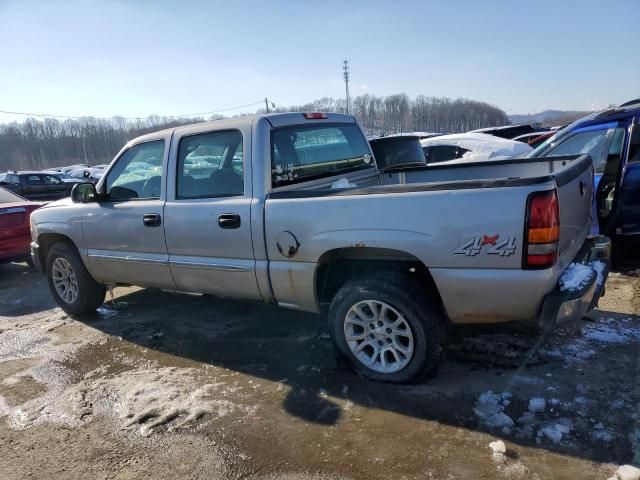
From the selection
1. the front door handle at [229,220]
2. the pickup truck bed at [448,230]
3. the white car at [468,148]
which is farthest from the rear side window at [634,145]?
the white car at [468,148]

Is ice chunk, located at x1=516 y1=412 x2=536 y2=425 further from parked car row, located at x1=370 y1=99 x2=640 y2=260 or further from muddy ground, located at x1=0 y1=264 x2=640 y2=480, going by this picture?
parked car row, located at x1=370 y1=99 x2=640 y2=260

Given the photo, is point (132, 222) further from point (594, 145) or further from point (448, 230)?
point (594, 145)

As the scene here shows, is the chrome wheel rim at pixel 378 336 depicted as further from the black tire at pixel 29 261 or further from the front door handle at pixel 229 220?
the black tire at pixel 29 261

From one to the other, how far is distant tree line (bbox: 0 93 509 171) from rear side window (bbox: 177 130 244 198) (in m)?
86.1

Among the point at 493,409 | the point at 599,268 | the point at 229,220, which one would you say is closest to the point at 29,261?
the point at 229,220

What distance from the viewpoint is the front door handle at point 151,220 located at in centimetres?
424

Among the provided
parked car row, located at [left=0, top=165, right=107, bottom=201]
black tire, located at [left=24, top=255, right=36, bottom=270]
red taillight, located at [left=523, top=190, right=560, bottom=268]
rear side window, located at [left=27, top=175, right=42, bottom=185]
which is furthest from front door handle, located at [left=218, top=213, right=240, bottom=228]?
rear side window, located at [left=27, top=175, right=42, bottom=185]

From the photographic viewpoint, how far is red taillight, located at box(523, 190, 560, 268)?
2.66m

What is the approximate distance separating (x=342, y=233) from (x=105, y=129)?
118m

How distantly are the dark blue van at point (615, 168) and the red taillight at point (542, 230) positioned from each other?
316cm

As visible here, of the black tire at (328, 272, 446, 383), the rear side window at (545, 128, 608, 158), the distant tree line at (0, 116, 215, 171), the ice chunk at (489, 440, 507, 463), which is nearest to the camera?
the ice chunk at (489, 440, 507, 463)

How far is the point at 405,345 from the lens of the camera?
3.36 meters

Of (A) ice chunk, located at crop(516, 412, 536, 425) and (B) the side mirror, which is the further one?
(B) the side mirror

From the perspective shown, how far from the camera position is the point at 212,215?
12.7 ft
